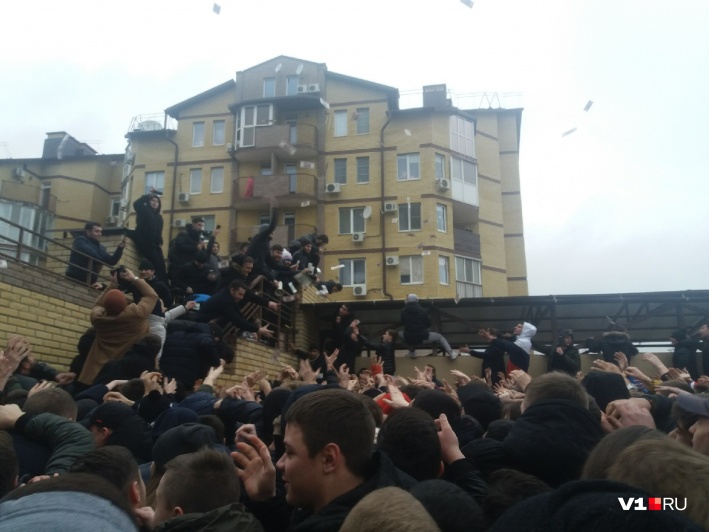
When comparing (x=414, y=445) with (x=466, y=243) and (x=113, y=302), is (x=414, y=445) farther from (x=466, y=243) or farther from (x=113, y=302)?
(x=466, y=243)

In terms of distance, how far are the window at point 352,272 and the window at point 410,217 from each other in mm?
3086

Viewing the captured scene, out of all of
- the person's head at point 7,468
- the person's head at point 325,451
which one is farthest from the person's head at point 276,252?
the person's head at point 325,451

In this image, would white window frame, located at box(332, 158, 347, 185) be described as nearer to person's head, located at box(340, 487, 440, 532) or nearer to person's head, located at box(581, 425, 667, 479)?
person's head, located at box(581, 425, 667, 479)

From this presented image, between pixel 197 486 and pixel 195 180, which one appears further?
pixel 195 180

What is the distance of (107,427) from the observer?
4.04 m

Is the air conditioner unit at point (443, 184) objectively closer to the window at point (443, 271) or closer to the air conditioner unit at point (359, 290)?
the window at point (443, 271)

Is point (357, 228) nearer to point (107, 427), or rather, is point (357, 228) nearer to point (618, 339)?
point (618, 339)

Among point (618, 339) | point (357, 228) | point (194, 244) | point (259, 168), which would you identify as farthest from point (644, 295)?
point (259, 168)

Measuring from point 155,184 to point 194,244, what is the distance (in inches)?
1029

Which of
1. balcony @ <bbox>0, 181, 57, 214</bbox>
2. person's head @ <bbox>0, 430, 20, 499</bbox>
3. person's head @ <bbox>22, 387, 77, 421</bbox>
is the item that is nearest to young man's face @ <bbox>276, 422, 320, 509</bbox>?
person's head @ <bbox>0, 430, 20, 499</bbox>

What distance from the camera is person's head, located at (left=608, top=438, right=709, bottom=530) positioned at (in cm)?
170

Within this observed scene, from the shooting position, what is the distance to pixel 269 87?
125ft

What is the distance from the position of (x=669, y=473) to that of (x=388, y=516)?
828mm

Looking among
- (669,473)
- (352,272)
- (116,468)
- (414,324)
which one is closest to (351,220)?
(352,272)
